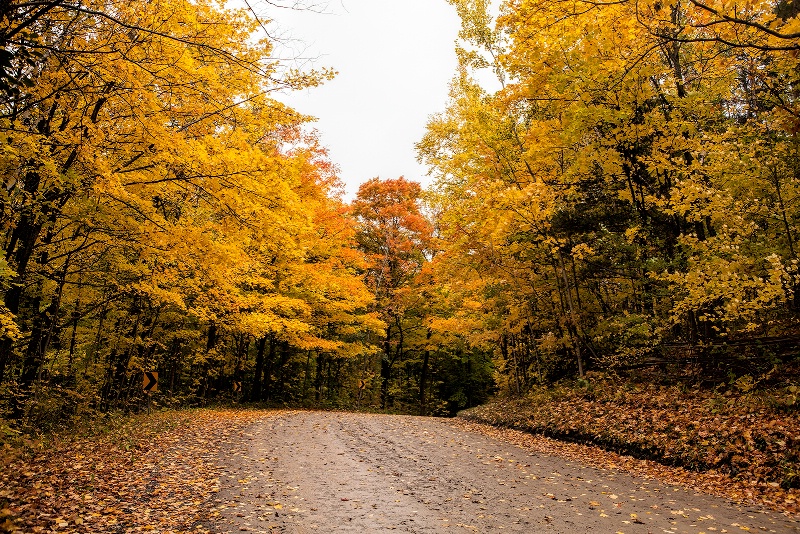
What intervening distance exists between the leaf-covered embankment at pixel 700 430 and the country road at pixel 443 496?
1.10 meters

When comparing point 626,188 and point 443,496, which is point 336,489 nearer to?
point 443,496

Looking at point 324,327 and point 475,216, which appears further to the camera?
point 324,327

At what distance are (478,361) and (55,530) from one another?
2913cm

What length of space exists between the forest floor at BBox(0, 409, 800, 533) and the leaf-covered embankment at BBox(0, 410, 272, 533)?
0.02 meters

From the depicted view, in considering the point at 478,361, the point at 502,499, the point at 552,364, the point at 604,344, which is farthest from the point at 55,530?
the point at 478,361

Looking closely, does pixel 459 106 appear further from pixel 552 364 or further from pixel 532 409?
pixel 532 409

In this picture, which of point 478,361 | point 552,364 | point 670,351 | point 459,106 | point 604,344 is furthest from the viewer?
point 478,361

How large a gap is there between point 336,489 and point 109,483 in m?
3.00

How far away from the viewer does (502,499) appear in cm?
629

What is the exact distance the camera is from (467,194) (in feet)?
55.2

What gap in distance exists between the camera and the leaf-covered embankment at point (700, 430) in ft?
22.0

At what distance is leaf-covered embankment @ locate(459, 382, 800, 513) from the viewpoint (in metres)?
6.71

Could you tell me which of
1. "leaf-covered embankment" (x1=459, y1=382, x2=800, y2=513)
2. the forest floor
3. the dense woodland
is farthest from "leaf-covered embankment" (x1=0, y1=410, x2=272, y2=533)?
"leaf-covered embankment" (x1=459, y1=382, x2=800, y2=513)

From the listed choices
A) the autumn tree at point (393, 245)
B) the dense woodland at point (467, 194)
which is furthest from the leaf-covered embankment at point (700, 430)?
the autumn tree at point (393, 245)
